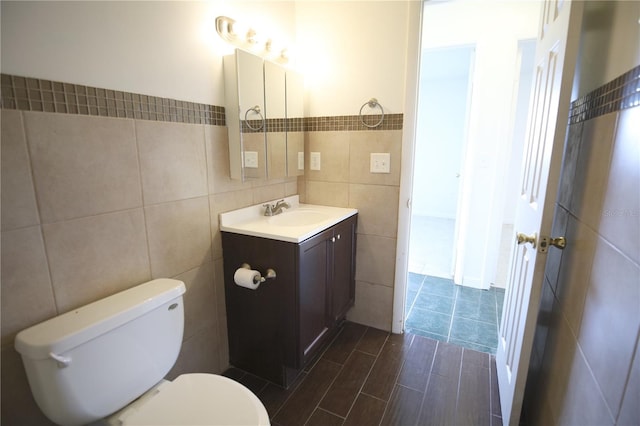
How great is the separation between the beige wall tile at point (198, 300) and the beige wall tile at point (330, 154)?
1.02 metres

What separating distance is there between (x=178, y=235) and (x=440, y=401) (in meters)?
1.57

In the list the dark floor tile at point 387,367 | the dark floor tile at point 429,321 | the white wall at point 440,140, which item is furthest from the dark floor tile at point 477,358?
the white wall at point 440,140

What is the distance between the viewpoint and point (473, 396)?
5.46ft

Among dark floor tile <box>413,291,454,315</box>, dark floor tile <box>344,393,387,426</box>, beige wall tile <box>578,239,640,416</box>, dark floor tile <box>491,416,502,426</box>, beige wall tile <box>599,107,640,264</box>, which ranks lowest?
dark floor tile <box>344,393,387,426</box>

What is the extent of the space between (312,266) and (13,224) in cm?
116

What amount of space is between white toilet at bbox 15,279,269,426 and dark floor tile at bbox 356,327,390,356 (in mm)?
1123

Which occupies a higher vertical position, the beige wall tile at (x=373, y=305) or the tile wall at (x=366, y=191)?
the tile wall at (x=366, y=191)

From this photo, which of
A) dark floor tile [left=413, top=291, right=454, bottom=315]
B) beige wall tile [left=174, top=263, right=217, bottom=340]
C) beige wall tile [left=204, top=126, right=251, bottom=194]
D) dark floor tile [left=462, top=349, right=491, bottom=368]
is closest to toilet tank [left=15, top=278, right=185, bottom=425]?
beige wall tile [left=174, top=263, right=217, bottom=340]

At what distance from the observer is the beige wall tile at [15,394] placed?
0.97m

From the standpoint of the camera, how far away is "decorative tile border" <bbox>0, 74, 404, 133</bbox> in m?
0.93

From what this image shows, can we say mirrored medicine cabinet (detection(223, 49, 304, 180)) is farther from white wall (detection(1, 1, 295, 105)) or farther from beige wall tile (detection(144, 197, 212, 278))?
beige wall tile (detection(144, 197, 212, 278))

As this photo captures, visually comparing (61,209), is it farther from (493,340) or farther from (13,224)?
(493,340)

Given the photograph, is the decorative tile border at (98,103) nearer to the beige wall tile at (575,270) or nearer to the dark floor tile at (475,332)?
the beige wall tile at (575,270)

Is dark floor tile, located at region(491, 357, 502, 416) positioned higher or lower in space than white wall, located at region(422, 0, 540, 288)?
lower
